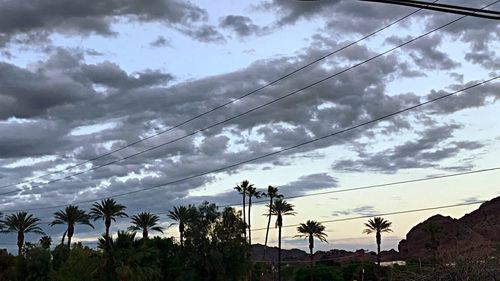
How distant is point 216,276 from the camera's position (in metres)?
73.2

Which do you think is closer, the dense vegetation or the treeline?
the dense vegetation

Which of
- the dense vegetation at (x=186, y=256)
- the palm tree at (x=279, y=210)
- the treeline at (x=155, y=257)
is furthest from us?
the palm tree at (x=279, y=210)

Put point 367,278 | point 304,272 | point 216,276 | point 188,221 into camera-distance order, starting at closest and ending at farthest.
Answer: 1. point 216,276
2. point 188,221
3. point 367,278
4. point 304,272

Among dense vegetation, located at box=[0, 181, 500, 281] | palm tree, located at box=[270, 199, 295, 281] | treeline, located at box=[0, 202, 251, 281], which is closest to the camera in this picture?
dense vegetation, located at box=[0, 181, 500, 281]

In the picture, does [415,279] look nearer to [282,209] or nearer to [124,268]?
[124,268]

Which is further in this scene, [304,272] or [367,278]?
[304,272]

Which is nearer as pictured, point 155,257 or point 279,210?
point 155,257

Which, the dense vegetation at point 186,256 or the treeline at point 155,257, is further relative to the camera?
the treeline at point 155,257

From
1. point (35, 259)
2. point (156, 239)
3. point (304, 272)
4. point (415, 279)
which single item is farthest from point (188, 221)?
point (415, 279)

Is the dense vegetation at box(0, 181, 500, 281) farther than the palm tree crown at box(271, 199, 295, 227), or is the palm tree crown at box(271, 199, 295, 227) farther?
the palm tree crown at box(271, 199, 295, 227)

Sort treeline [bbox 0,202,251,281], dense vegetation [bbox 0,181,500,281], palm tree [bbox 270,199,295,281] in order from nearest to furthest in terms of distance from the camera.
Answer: dense vegetation [bbox 0,181,500,281] < treeline [bbox 0,202,251,281] < palm tree [bbox 270,199,295,281]

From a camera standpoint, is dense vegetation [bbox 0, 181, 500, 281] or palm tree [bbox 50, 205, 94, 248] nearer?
dense vegetation [bbox 0, 181, 500, 281]

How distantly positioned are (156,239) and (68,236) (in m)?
23.7

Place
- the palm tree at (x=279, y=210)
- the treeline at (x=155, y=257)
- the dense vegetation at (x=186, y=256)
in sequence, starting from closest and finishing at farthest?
the dense vegetation at (x=186, y=256), the treeline at (x=155, y=257), the palm tree at (x=279, y=210)
